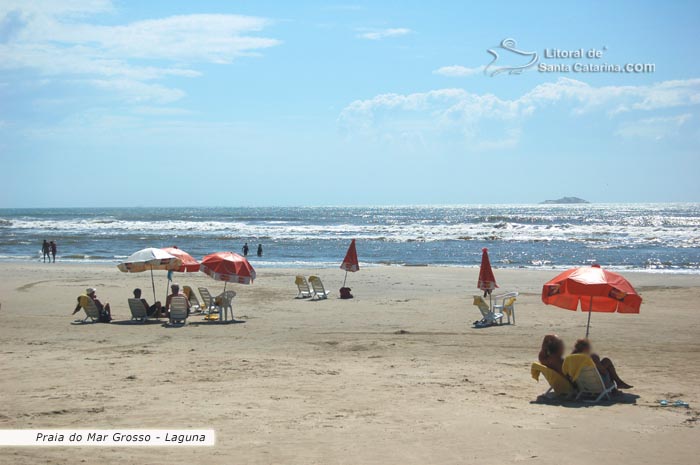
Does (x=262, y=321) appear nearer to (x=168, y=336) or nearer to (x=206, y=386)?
(x=168, y=336)

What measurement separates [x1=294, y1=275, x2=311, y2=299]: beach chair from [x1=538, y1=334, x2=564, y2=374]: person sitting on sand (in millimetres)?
11406

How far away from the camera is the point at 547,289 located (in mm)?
9008

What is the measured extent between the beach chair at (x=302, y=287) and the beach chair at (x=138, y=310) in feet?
17.2

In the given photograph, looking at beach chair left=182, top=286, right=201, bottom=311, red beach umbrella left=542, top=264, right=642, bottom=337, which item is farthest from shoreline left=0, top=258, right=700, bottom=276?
red beach umbrella left=542, top=264, right=642, bottom=337

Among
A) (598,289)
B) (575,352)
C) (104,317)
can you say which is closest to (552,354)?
(575,352)

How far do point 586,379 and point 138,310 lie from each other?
1006 centimetres

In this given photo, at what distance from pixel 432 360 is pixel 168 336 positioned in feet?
17.6

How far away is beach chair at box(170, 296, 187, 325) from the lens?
568 inches

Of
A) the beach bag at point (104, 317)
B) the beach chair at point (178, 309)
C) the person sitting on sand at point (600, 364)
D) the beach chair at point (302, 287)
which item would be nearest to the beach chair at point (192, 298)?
the beach chair at point (178, 309)

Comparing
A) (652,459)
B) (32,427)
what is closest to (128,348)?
(32,427)

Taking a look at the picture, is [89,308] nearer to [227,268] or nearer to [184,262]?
[184,262]

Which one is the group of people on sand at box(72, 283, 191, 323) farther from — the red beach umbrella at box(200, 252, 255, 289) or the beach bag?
the red beach umbrella at box(200, 252, 255, 289)

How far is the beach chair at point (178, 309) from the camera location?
14430mm

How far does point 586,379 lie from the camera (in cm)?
814
